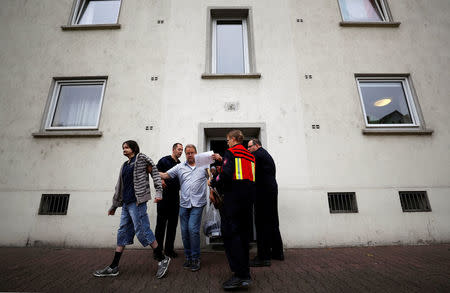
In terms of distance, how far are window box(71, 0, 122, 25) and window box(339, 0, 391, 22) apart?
22.7 ft

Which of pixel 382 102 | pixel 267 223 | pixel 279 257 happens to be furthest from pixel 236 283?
pixel 382 102

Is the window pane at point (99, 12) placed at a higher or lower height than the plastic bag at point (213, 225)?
higher

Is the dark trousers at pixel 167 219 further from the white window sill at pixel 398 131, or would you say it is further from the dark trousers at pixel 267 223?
the white window sill at pixel 398 131

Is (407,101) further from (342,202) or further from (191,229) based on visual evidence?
(191,229)

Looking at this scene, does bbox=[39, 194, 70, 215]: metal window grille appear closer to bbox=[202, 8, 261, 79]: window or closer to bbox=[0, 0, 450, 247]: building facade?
bbox=[0, 0, 450, 247]: building facade

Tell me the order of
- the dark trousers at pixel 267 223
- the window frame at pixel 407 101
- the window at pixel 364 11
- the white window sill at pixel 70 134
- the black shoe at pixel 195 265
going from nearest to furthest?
the black shoe at pixel 195 265 < the dark trousers at pixel 267 223 < the white window sill at pixel 70 134 < the window frame at pixel 407 101 < the window at pixel 364 11

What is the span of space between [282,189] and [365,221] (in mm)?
1870

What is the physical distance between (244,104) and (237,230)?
3434 millimetres

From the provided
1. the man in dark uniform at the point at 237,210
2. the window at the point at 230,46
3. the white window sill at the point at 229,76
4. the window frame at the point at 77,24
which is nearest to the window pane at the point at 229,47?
the window at the point at 230,46

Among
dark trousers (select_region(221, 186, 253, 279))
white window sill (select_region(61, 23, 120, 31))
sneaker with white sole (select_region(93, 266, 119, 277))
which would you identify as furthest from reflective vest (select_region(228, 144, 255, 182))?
white window sill (select_region(61, 23, 120, 31))

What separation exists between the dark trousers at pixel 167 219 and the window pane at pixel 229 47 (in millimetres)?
3835

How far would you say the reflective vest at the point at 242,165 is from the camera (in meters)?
2.58

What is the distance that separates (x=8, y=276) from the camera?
2.80 meters

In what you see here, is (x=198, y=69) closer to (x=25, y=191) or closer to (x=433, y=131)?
(x=25, y=191)
